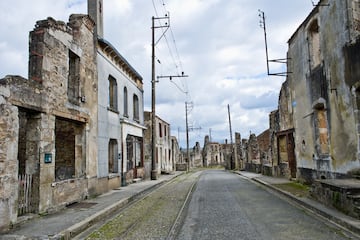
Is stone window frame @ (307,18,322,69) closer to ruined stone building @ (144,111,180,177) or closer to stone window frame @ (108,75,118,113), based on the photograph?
stone window frame @ (108,75,118,113)

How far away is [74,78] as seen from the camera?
12945 mm

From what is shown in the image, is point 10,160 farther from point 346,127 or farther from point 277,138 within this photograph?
point 277,138

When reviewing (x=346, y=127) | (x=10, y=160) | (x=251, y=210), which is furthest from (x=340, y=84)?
(x=10, y=160)

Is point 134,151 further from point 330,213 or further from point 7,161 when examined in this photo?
point 330,213

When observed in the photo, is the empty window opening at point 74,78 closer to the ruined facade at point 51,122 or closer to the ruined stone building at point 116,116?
the ruined facade at point 51,122

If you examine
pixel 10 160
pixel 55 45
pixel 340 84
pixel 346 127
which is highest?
pixel 55 45

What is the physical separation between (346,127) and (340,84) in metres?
1.60

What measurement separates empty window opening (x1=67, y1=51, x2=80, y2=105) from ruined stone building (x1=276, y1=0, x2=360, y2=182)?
987 centimetres

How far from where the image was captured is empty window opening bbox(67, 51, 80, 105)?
12.7 meters

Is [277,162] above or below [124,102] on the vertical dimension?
below

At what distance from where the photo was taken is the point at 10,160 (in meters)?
8.10

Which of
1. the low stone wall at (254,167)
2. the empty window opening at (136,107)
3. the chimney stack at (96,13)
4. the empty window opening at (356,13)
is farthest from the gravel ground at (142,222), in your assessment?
the low stone wall at (254,167)

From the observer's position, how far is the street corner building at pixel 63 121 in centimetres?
833

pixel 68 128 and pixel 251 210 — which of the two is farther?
pixel 68 128
